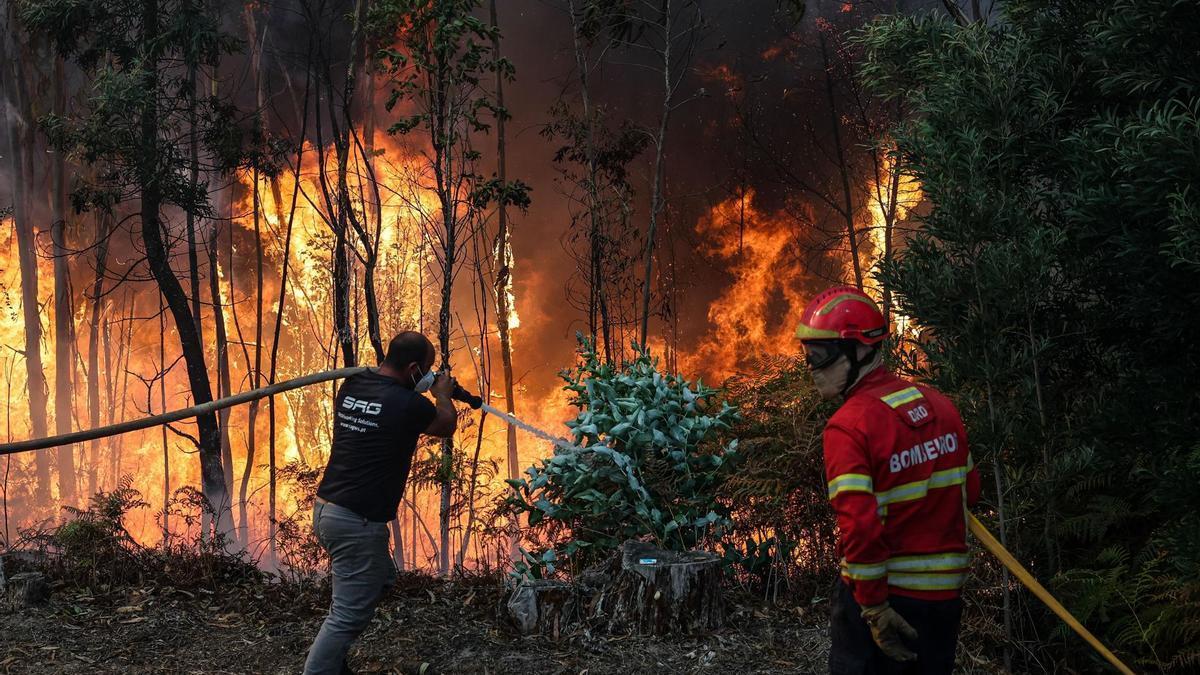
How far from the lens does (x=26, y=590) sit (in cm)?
620

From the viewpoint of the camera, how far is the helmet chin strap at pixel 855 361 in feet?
9.68

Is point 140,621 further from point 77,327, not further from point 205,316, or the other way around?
point 77,327

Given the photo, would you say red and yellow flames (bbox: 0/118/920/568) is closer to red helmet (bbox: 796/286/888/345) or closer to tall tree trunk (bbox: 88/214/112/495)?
tall tree trunk (bbox: 88/214/112/495)

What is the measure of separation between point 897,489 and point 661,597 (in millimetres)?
2669

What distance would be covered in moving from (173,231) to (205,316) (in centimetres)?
169

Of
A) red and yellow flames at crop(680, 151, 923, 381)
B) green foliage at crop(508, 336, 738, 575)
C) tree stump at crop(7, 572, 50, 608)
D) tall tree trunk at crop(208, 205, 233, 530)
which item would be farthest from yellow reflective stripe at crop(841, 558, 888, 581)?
tall tree trunk at crop(208, 205, 233, 530)

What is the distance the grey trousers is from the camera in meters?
4.23

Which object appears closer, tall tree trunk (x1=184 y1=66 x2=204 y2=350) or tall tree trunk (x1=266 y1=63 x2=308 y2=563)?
tall tree trunk (x1=184 y1=66 x2=204 y2=350)

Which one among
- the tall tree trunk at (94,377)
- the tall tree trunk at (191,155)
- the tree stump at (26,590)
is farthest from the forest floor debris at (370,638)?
the tall tree trunk at (94,377)

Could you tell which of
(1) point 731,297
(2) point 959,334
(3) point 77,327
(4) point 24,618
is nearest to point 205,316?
(3) point 77,327

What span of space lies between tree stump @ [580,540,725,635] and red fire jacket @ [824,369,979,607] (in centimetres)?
244

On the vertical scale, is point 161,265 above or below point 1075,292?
above

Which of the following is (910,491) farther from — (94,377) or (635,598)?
(94,377)

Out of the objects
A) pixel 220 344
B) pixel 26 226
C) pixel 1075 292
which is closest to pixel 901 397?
pixel 1075 292
